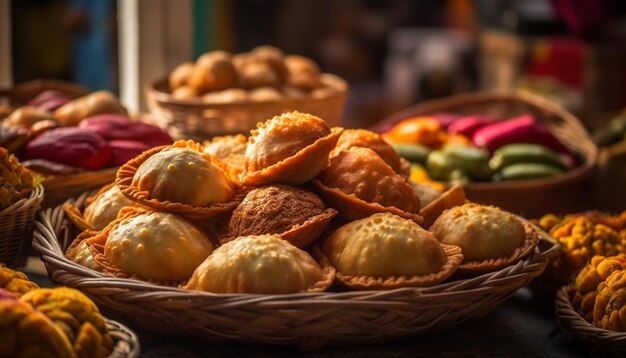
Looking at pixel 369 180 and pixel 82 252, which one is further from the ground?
pixel 369 180

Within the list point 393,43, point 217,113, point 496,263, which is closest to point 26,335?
point 496,263

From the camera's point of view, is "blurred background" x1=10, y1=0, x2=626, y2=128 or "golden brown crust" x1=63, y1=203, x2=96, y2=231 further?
"blurred background" x1=10, y1=0, x2=626, y2=128

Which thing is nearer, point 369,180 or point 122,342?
point 122,342

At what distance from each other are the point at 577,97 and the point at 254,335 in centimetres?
380

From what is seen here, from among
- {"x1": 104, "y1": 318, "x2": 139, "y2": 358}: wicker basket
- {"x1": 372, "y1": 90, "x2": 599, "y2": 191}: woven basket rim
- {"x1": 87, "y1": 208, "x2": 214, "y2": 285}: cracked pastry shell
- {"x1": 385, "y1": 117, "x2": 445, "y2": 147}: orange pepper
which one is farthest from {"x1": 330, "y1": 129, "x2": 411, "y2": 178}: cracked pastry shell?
{"x1": 385, "y1": 117, "x2": 445, "y2": 147}: orange pepper

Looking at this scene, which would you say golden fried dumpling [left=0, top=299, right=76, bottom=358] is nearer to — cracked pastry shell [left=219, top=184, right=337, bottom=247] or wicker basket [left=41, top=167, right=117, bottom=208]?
cracked pastry shell [left=219, top=184, right=337, bottom=247]

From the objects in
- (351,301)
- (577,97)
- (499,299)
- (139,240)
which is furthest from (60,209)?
(577,97)

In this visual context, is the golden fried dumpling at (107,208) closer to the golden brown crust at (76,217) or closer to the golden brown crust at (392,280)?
the golden brown crust at (76,217)

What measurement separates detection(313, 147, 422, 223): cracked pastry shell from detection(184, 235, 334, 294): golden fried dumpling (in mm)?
187

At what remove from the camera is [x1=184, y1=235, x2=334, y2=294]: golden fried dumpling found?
133 centimetres

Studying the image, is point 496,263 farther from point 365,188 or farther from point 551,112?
point 551,112

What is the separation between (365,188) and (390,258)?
0.18 metres

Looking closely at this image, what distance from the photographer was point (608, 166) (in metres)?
2.62

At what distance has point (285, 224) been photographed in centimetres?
145
